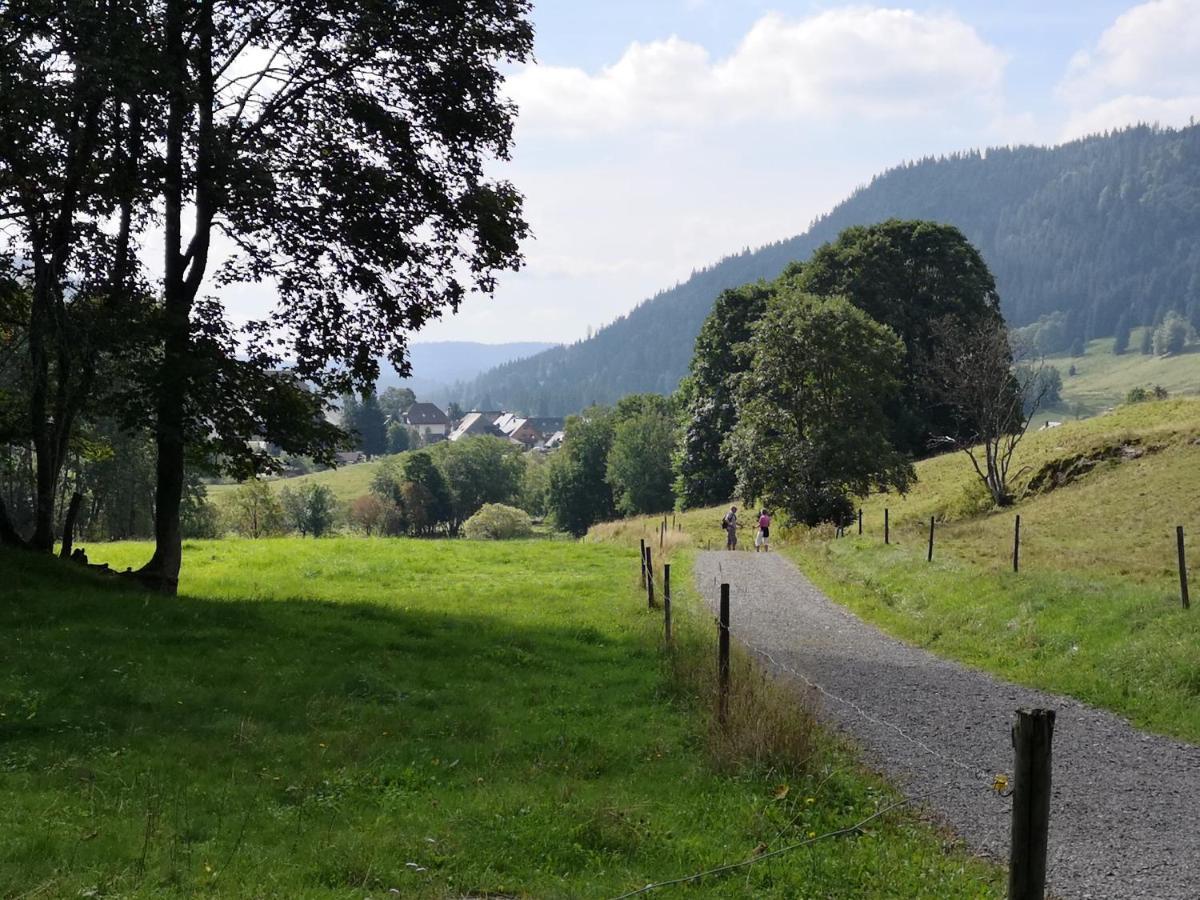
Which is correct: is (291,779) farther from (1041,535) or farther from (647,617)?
(1041,535)

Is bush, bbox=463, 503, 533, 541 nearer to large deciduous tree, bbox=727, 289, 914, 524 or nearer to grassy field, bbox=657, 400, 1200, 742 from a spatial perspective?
grassy field, bbox=657, 400, 1200, 742

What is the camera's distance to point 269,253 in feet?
63.0

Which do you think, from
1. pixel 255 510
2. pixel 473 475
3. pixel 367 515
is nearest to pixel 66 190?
pixel 255 510

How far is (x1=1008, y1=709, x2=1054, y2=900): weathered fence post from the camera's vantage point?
507cm

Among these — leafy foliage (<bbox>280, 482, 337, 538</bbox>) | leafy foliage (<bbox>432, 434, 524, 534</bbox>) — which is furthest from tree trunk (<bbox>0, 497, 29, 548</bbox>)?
leafy foliage (<bbox>432, 434, 524, 534</bbox>)

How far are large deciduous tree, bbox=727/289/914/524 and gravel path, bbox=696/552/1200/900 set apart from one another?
917 inches

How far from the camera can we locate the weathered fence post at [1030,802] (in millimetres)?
5070

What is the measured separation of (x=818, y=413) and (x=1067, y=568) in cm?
2159

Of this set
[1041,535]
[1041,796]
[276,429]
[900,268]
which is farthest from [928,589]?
[900,268]

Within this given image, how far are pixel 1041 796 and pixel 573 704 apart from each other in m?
8.18

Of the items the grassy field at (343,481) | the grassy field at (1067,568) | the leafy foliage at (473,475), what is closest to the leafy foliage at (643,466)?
the leafy foliage at (473,475)

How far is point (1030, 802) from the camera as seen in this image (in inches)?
201

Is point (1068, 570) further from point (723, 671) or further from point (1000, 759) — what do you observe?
point (723, 671)

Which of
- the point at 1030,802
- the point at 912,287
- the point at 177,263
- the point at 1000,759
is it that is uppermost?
the point at 912,287
